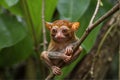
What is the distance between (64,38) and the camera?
56.7 inches

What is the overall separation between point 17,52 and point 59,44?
907 millimetres

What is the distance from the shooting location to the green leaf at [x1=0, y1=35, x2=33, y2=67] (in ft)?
7.44

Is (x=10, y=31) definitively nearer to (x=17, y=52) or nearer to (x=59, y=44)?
(x=17, y=52)

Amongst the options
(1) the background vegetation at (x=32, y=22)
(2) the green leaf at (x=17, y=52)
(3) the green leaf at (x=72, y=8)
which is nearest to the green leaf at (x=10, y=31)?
(1) the background vegetation at (x=32, y=22)

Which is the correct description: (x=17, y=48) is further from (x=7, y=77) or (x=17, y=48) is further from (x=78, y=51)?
(x=78, y=51)

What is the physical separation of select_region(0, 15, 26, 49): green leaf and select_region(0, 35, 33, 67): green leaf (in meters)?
0.15

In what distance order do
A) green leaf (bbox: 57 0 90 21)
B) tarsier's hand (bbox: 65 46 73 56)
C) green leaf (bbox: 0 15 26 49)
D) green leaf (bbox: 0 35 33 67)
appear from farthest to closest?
green leaf (bbox: 0 35 33 67) < green leaf (bbox: 0 15 26 49) < green leaf (bbox: 57 0 90 21) < tarsier's hand (bbox: 65 46 73 56)

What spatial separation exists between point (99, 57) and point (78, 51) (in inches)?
35.9

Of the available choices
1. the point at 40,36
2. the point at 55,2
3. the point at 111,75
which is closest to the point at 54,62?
the point at 55,2

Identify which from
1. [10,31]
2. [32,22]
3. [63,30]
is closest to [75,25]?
[63,30]

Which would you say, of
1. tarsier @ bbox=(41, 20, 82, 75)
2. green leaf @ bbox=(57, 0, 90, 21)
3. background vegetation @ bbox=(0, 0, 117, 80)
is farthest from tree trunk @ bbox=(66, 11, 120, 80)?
tarsier @ bbox=(41, 20, 82, 75)

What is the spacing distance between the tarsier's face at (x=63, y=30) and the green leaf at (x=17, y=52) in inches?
31.8

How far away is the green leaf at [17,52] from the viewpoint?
7.44 ft

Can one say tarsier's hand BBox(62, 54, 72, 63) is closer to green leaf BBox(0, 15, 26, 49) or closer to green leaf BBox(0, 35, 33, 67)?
green leaf BBox(0, 15, 26, 49)
